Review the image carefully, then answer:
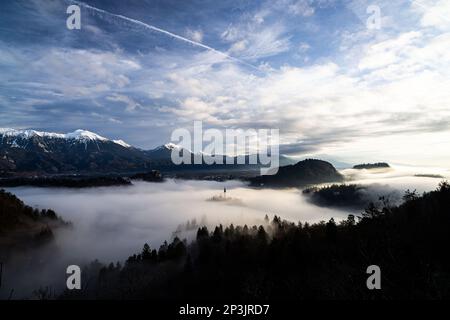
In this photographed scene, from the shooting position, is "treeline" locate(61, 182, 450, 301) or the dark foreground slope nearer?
Result: "treeline" locate(61, 182, 450, 301)

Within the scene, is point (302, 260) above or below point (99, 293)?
above

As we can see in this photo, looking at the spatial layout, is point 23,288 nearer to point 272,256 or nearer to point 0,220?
point 0,220

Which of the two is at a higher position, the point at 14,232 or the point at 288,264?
the point at 288,264

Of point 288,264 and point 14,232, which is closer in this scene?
point 288,264

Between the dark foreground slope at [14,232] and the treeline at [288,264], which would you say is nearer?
the treeline at [288,264]

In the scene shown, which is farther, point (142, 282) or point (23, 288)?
point (23, 288)

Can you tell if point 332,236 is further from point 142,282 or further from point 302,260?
point 142,282
